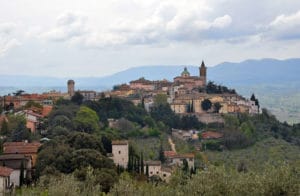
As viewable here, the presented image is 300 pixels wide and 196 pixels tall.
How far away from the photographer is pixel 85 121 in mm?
48938

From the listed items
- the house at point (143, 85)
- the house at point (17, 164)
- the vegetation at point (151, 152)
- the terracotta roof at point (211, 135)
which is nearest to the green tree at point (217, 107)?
the vegetation at point (151, 152)

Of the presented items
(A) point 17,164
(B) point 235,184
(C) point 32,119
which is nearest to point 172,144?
(C) point 32,119

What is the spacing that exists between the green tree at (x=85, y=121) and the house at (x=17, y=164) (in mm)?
11545

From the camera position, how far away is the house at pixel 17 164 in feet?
106

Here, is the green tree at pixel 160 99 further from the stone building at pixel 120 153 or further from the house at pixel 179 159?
the stone building at pixel 120 153

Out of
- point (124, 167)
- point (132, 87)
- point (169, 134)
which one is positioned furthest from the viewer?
point (132, 87)

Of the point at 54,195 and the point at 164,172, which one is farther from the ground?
the point at 54,195

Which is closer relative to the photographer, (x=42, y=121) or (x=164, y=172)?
(x=164, y=172)

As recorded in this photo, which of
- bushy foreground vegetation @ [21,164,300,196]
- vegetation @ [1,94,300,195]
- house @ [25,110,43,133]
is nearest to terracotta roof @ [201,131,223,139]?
vegetation @ [1,94,300,195]

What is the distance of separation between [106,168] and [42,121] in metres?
21.5

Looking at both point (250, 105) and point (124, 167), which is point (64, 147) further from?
point (250, 105)

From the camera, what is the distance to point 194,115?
70562mm

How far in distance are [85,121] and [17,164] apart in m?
15.4

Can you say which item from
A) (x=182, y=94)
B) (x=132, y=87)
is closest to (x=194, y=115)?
(x=182, y=94)
